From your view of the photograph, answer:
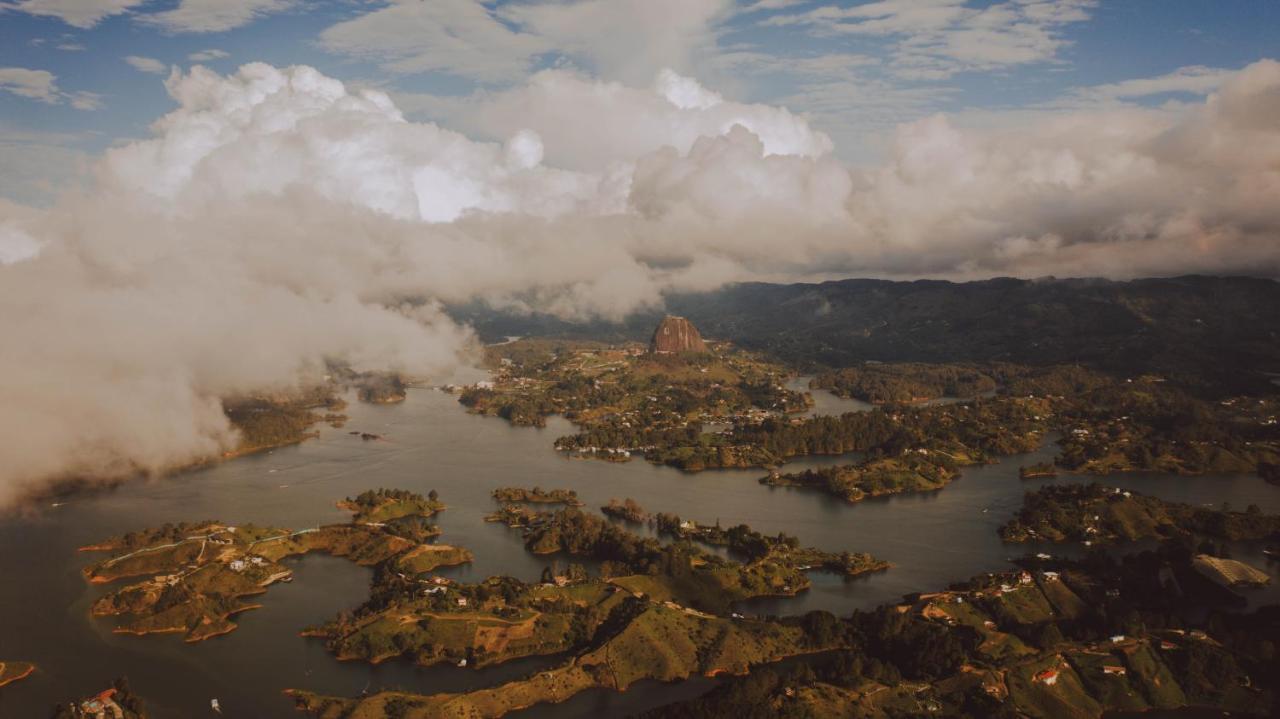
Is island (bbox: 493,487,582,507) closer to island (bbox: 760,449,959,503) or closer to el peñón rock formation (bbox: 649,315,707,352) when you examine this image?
island (bbox: 760,449,959,503)

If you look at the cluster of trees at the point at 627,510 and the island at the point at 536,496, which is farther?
the island at the point at 536,496

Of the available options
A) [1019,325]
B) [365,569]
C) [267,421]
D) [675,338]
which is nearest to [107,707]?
[365,569]

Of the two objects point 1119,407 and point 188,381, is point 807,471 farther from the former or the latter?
point 188,381

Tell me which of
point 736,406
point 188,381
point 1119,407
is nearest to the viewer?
point 188,381

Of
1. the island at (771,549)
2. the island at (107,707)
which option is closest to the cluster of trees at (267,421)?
the island at (771,549)

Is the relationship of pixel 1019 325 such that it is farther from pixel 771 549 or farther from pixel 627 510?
pixel 771 549

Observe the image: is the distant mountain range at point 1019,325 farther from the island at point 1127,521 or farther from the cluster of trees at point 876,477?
the island at point 1127,521

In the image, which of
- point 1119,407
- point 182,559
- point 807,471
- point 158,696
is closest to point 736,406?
point 807,471
